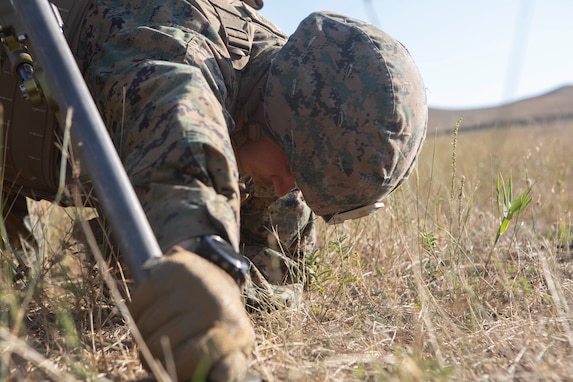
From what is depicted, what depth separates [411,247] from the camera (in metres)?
3.24

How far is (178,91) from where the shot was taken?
1796 millimetres

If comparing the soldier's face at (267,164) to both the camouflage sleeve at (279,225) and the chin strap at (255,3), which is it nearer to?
the camouflage sleeve at (279,225)

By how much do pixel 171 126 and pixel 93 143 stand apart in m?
→ 0.27

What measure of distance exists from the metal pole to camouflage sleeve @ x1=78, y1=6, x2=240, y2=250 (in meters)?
0.14

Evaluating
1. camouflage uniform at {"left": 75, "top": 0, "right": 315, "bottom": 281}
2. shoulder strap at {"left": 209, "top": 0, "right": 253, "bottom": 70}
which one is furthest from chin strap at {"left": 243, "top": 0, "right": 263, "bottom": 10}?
shoulder strap at {"left": 209, "top": 0, "right": 253, "bottom": 70}

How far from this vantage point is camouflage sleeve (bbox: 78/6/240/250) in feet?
5.18

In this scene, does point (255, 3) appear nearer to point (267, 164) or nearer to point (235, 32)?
point (235, 32)

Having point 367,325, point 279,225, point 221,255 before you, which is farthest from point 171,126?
point 279,225

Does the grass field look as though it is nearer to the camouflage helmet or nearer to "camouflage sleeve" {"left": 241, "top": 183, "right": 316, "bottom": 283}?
"camouflage sleeve" {"left": 241, "top": 183, "right": 316, "bottom": 283}

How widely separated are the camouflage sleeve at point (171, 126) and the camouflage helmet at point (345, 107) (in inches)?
14.1

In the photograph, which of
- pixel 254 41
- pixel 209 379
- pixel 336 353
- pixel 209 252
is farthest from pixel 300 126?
pixel 209 379

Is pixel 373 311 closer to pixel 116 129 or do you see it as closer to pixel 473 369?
pixel 473 369

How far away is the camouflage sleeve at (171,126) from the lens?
1578mm

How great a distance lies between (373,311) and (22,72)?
1.48 metres
